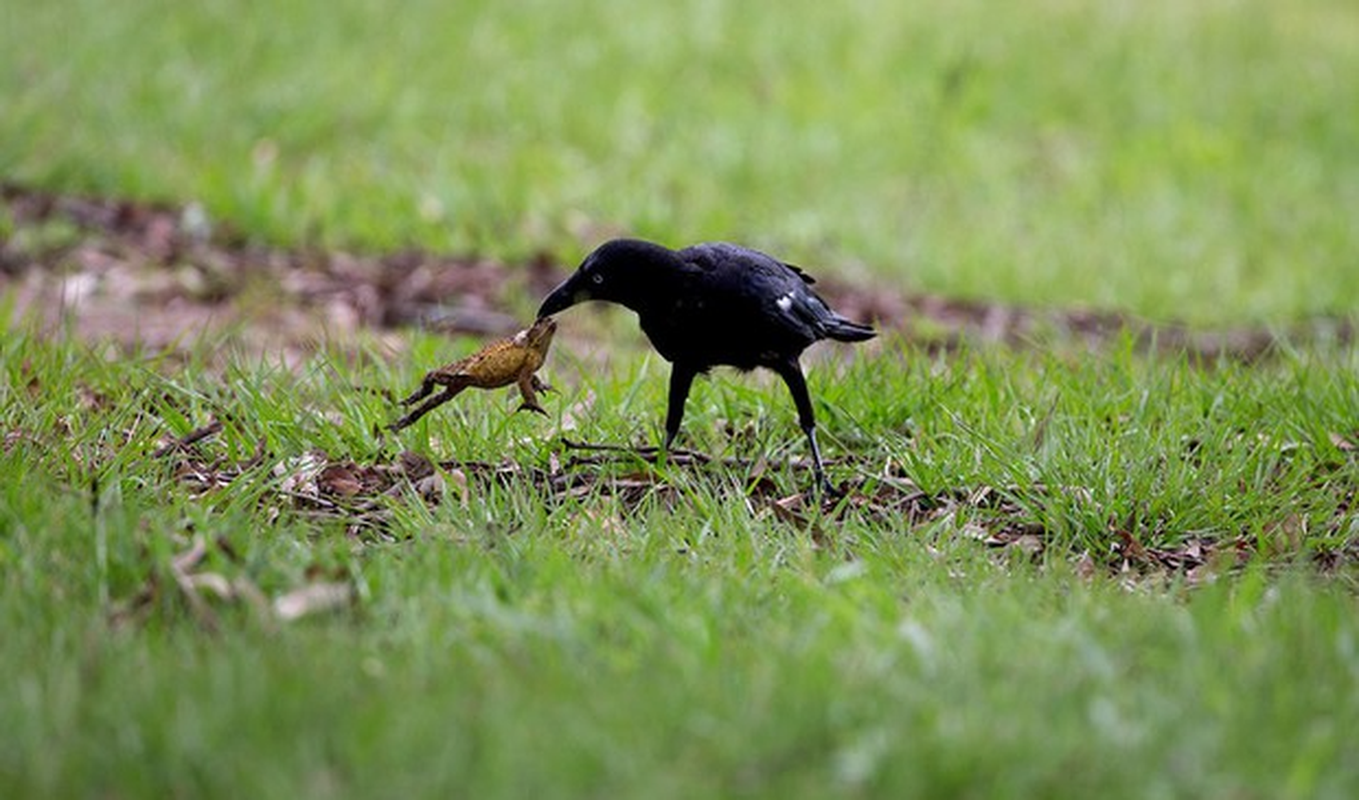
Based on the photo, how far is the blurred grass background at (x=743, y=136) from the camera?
9289mm

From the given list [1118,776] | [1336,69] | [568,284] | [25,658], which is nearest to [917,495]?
[568,284]

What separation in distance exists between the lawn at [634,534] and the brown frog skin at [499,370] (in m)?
0.22

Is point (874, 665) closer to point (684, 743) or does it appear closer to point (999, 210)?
point (684, 743)

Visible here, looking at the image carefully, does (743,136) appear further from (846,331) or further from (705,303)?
(705,303)

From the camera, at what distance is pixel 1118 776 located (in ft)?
9.00

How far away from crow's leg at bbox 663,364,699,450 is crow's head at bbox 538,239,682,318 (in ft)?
0.84

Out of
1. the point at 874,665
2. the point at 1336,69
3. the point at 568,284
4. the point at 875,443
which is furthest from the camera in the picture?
the point at 1336,69

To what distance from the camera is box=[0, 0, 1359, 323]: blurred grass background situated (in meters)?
9.29

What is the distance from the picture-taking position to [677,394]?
4508 millimetres

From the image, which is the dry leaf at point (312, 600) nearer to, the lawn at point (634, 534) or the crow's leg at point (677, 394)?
the lawn at point (634, 534)

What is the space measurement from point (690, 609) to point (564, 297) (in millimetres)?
1106

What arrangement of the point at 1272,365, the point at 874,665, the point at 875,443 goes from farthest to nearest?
the point at 1272,365, the point at 875,443, the point at 874,665

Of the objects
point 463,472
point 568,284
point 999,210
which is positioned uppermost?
point 568,284

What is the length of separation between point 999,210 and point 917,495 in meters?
6.18
